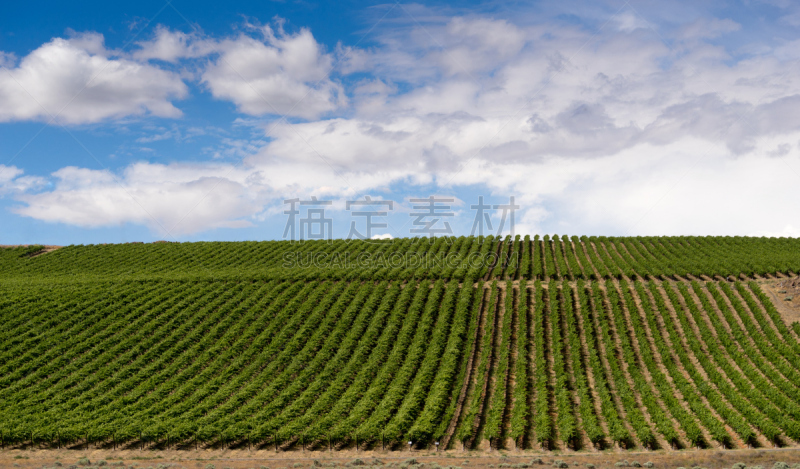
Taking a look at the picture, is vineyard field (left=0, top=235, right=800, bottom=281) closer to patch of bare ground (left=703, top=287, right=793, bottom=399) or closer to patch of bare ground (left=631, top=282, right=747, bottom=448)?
patch of bare ground (left=631, top=282, right=747, bottom=448)

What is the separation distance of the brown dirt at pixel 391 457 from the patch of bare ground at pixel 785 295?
17749 millimetres

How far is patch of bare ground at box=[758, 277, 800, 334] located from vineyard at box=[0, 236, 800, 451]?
699 millimetres

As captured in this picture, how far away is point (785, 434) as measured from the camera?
754 inches

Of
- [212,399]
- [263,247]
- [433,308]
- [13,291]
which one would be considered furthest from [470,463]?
[263,247]

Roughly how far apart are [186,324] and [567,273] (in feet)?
107

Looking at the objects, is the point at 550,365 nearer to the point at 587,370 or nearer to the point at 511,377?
the point at 587,370

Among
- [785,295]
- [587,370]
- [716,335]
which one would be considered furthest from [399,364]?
[785,295]

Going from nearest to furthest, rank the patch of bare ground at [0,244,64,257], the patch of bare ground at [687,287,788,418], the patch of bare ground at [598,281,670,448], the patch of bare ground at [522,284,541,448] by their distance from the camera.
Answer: the patch of bare ground at [598,281,670,448], the patch of bare ground at [522,284,541,448], the patch of bare ground at [687,287,788,418], the patch of bare ground at [0,244,64,257]

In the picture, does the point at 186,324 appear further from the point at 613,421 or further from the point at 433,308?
the point at 613,421

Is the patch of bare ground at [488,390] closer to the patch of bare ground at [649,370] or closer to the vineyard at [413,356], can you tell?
the vineyard at [413,356]

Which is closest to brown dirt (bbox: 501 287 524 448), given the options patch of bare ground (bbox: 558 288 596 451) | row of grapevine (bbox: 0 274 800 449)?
row of grapevine (bbox: 0 274 800 449)

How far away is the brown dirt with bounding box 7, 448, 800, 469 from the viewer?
17.2m

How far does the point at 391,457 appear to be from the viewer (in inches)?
704

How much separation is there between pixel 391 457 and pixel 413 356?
Answer: 9.39 meters
